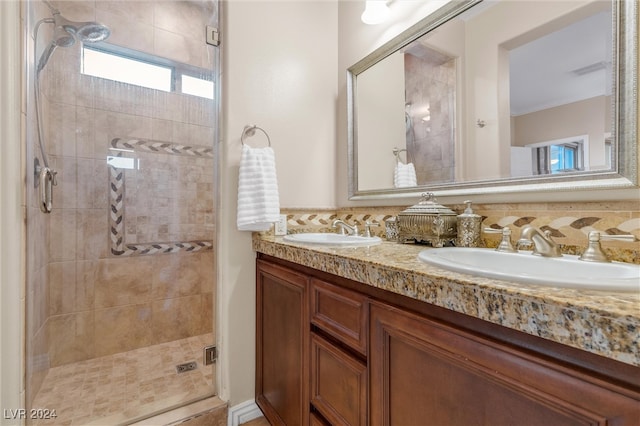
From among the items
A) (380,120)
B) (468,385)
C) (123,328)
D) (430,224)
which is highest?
(380,120)

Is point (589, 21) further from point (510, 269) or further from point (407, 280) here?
point (407, 280)

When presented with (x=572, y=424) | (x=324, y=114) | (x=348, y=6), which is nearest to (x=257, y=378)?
(x=572, y=424)

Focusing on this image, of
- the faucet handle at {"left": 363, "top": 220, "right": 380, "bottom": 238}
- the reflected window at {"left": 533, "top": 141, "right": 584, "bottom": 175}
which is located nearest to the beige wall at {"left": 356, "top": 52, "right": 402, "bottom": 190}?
the faucet handle at {"left": 363, "top": 220, "right": 380, "bottom": 238}

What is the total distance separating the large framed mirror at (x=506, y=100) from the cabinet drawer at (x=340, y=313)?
0.64m

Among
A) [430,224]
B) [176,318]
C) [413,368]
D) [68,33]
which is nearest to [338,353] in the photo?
[413,368]

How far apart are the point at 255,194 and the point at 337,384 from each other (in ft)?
2.75

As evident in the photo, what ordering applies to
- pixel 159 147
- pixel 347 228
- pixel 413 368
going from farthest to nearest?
pixel 159 147, pixel 347 228, pixel 413 368

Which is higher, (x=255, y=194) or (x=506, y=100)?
(x=506, y=100)

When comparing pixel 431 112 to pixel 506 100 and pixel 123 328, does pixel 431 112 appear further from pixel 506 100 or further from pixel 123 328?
pixel 123 328

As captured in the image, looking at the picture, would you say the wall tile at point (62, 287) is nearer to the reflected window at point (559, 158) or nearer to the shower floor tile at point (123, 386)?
the shower floor tile at point (123, 386)

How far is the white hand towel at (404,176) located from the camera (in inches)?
53.0

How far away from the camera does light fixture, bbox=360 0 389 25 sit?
1.43 meters

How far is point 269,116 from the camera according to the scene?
1530 millimetres

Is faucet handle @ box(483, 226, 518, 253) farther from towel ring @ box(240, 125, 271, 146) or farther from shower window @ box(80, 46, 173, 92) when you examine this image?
shower window @ box(80, 46, 173, 92)
